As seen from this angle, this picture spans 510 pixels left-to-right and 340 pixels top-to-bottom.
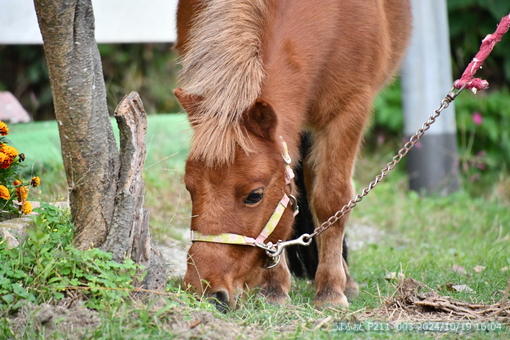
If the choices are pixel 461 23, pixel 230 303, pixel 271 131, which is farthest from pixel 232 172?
pixel 461 23

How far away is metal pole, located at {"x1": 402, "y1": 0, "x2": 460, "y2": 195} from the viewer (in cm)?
688

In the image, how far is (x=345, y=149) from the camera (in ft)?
11.5

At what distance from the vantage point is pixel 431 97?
688 centimetres

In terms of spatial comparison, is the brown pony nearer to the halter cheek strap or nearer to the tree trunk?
the halter cheek strap

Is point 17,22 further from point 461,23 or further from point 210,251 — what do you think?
point 461,23

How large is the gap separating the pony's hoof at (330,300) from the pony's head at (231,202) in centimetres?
52

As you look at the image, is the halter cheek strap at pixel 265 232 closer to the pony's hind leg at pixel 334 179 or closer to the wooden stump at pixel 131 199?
the wooden stump at pixel 131 199

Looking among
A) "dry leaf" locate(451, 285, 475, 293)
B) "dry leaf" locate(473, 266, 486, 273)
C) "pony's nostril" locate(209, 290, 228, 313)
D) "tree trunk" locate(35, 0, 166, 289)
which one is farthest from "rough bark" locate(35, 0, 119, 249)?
"dry leaf" locate(473, 266, 486, 273)

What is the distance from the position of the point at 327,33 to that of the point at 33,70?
650cm

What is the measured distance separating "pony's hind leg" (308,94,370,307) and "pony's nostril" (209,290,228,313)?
767 millimetres

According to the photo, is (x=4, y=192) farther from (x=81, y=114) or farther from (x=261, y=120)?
(x=261, y=120)

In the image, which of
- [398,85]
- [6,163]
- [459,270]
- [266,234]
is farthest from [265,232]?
[398,85]

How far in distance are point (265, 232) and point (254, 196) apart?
0.20 m

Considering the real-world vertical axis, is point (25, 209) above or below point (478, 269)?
above
